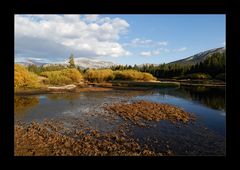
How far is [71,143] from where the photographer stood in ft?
Result: 13.6

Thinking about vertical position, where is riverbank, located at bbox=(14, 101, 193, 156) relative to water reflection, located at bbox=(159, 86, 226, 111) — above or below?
below

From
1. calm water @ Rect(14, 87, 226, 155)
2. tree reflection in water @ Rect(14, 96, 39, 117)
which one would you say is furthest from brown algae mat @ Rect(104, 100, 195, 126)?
tree reflection in water @ Rect(14, 96, 39, 117)

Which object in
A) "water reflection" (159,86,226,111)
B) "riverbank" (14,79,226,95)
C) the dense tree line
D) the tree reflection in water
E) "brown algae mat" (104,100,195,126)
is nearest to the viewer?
"brown algae mat" (104,100,195,126)

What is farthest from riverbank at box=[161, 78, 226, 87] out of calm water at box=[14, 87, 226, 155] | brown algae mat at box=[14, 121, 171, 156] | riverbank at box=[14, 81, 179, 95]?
brown algae mat at box=[14, 121, 171, 156]

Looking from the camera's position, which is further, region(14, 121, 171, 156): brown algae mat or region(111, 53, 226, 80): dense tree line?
region(111, 53, 226, 80): dense tree line

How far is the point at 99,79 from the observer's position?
39.4ft

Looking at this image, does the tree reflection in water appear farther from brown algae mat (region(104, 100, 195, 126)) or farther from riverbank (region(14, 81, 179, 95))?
brown algae mat (region(104, 100, 195, 126))

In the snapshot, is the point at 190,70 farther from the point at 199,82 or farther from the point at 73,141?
the point at 73,141

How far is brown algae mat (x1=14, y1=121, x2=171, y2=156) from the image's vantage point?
12.0 feet

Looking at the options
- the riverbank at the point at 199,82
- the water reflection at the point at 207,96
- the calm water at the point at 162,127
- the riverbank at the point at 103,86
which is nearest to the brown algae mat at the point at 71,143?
the calm water at the point at 162,127

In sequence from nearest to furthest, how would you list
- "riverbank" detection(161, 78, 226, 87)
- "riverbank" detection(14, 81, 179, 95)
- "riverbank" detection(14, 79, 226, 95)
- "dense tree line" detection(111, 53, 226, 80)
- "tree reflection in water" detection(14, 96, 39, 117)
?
"tree reflection in water" detection(14, 96, 39, 117) < "riverbank" detection(14, 79, 226, 95) < "riverbank" detection(14, 81, 179, 95) < "dense tree line" detection(111, 53, 226, 80) < "riverbank" detection(161, 78, 226, 87)

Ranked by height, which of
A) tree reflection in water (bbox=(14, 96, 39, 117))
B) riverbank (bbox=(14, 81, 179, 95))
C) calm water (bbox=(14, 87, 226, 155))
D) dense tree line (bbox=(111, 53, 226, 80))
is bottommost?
calm water (bbox=(14, 87, 226, 155))
